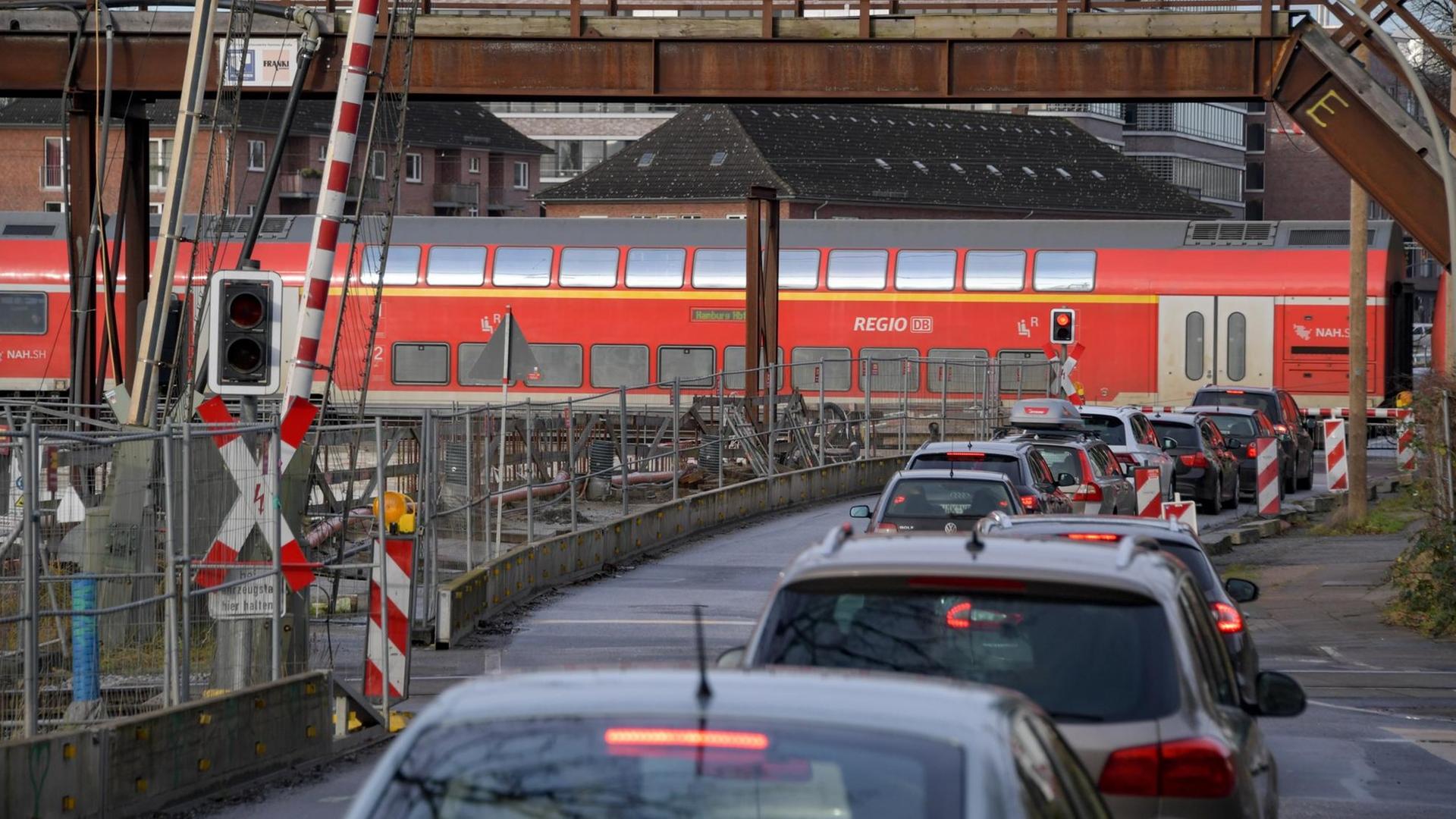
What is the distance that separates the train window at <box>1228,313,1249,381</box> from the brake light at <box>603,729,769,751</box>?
43.1 metres

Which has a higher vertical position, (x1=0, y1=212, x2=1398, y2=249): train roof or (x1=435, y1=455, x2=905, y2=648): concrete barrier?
(x1=0, y1=212, x2=1398, y2=249): train roof

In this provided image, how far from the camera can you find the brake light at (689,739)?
3.65 meters

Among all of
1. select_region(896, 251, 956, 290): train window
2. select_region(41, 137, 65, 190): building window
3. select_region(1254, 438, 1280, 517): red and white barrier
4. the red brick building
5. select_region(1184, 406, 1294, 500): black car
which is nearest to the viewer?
select_region(1254, 438, 1280, 517): red and white barrier

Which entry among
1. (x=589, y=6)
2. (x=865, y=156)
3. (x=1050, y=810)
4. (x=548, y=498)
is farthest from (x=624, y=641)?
(x=865, y=156)

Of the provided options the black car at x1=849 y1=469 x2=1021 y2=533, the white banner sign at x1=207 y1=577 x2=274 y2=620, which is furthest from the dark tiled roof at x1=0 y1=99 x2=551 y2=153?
the white banner sign at x1=207 y1=577 x2=274 y2=620

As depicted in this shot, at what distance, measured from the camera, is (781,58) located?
2441 centimetres

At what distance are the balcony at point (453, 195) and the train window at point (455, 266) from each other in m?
54.8

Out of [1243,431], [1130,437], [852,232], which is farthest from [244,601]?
[852,232]

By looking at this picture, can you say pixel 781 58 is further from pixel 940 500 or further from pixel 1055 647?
pixel 1055 647

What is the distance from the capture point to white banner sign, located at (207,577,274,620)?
12.0 meters

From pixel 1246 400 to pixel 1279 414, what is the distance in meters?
0.64

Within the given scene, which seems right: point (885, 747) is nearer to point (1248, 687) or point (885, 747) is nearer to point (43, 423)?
point (1248, 687)

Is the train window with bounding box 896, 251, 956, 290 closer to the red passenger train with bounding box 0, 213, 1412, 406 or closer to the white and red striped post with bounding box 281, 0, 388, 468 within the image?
the red passenger train with bounding box 0, 213, 1412, 406

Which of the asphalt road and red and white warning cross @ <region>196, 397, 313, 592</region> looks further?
red and white warning cross @ <region>196, 397, 313, 592</region>
